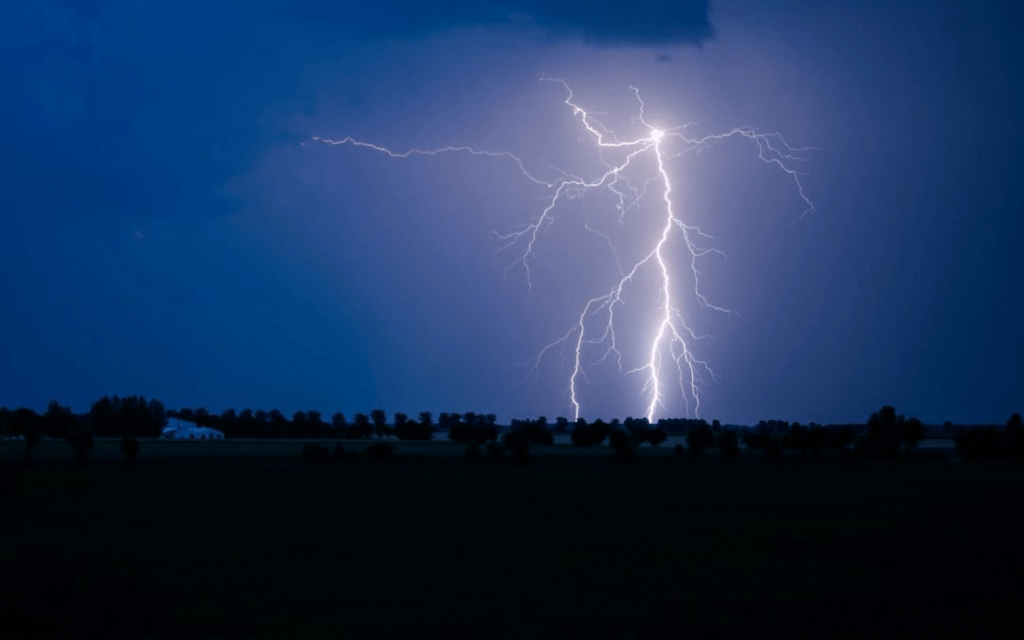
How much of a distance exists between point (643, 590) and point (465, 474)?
40.3 metres

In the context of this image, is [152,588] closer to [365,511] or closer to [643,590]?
[643,590]

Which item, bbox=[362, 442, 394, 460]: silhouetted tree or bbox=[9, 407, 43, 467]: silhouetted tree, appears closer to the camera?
bbox=[9, 407, 43, 467]: silhouetted tree

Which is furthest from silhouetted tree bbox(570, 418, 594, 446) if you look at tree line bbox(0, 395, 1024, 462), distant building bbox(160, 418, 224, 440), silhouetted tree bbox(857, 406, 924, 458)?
distant building bbox(160, 418, 224, 440)

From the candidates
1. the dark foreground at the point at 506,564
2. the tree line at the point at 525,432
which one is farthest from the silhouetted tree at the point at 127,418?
the dark foreground at the point at 506,564

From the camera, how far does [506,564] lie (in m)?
20.2

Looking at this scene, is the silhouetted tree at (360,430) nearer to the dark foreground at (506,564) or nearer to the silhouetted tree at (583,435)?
the silhouetted tree at (583,435)

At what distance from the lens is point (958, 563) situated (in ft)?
67.3

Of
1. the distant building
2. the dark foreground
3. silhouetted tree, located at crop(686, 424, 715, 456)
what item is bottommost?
the dark foreground

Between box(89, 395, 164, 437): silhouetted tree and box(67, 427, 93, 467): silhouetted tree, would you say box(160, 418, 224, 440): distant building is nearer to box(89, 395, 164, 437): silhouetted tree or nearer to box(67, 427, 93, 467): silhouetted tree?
box(89, 395, 164, 437): silhouetted tree

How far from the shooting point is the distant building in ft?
504

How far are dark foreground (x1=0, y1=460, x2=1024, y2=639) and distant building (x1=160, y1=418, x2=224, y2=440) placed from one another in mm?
116288

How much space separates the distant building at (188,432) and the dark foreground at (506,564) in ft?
382

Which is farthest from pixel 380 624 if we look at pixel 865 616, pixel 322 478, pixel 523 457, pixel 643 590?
pixel 523 457

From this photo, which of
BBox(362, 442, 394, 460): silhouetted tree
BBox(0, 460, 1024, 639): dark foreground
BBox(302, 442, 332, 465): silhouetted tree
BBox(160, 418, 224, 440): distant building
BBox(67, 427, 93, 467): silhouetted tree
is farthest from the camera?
BBox(160, 418, 224, 440): distant building
